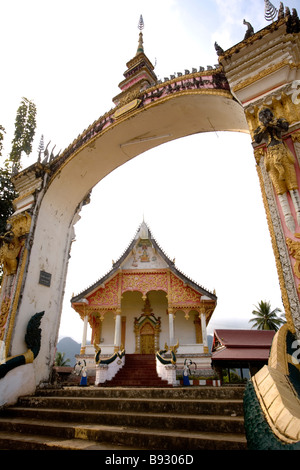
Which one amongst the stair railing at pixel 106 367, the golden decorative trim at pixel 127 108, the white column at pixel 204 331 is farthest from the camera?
the white column at pixel 204 331

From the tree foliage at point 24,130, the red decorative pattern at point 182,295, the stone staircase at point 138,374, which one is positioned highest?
the tree foliage at point 24,130

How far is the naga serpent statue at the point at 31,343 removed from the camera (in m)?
4.09

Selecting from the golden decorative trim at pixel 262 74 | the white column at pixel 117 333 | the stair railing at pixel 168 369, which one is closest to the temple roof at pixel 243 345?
the stair railing at pixel 168 369

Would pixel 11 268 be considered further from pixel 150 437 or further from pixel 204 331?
pixel 204 331

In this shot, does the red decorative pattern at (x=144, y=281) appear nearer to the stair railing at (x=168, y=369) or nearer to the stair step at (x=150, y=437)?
the stair railing at (x=168, y=369)

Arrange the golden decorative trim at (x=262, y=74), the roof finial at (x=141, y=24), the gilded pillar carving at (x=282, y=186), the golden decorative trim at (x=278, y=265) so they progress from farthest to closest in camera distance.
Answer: the roof finial at (x=141, y=24)
the golden decorative trim at (x=262, y=74)
the gilded pillar carving at (x=282, y=186)
the golden decorative trim at (x=278, y=265)

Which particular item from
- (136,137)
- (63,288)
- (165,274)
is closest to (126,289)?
(165,274)

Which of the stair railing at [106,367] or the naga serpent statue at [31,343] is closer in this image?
the naga serpent statue at [31,343]

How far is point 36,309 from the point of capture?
4797 millimetres

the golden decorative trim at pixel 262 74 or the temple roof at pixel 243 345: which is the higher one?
the golden decorative trim at pixel 262 74

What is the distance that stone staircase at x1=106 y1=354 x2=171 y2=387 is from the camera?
31.5 feet

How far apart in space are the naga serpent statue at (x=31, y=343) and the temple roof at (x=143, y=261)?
29.9ft
